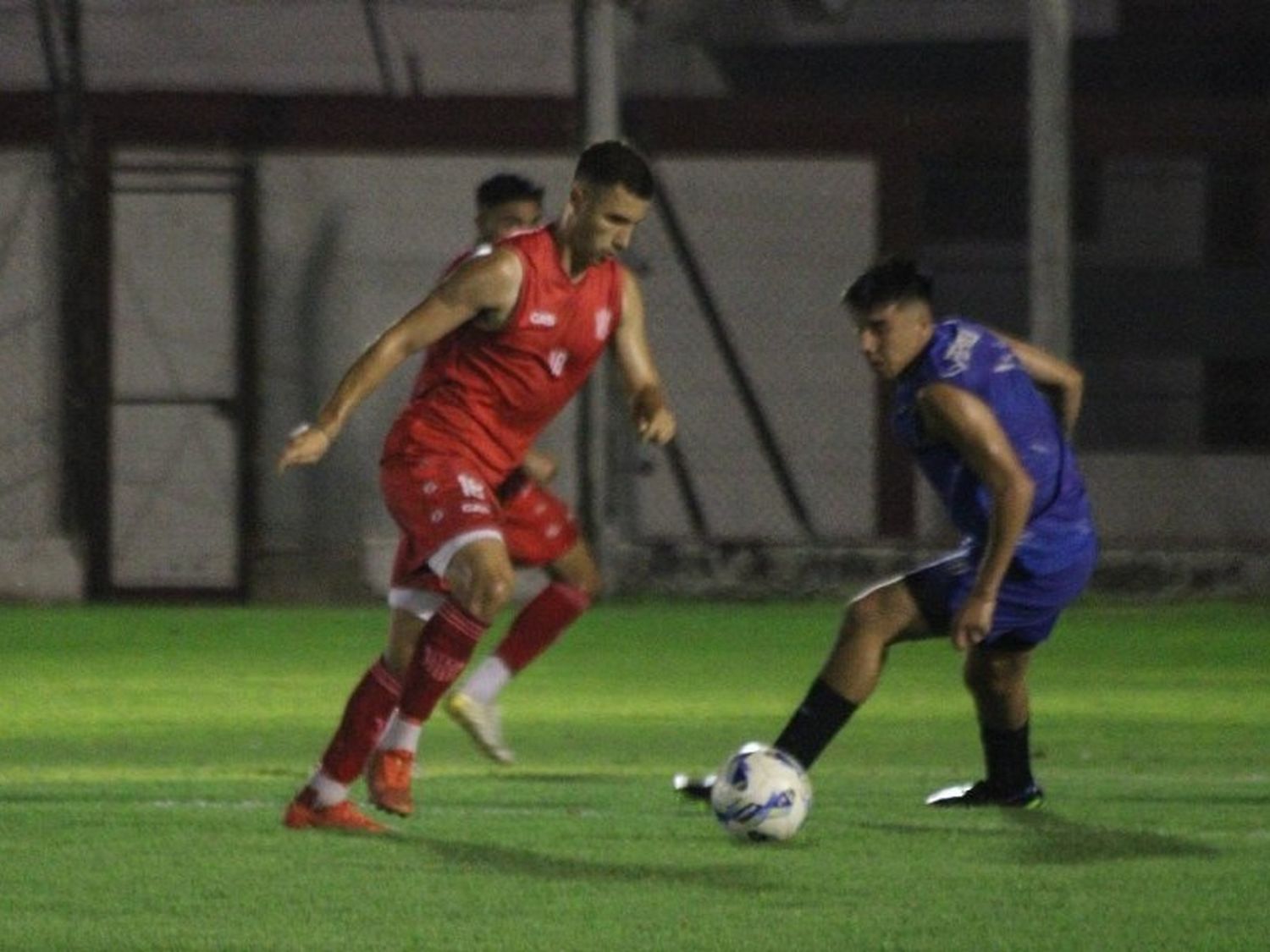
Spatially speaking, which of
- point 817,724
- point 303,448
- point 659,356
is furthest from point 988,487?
point 659,356

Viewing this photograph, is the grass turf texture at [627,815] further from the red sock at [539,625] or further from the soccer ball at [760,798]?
the red sock at [539,625]

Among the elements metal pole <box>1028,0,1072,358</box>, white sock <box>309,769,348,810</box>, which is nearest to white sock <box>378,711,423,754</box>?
white sock <box>309,769,348,810</box>

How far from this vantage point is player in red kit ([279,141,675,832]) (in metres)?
7.58

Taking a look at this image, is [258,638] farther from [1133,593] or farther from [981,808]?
[981,808]

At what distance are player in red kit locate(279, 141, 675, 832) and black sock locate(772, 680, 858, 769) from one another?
790 millimetres

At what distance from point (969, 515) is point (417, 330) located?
1538 millimetres

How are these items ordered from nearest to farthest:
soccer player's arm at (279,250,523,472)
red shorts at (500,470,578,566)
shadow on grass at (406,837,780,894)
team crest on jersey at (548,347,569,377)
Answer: shadow on grass at (406,837,780,894) → soccer player's arm at (279,250,523,472) → team crest on jersey at (548,347,569,377) → red shorts at (500,470,578,566)

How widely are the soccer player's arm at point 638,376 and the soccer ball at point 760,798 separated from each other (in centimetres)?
93

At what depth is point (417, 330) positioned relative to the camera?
7.57 metres

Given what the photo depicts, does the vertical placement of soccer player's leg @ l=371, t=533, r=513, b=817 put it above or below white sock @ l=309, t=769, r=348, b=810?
above

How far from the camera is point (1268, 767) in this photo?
9.48 m

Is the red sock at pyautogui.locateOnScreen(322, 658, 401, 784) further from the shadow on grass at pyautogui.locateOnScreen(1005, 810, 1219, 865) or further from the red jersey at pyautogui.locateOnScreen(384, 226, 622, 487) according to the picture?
the shadow on grass at pyautogui.locateOnScreen(1005, 810, 1219, 865)

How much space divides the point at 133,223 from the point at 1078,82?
7.12 m

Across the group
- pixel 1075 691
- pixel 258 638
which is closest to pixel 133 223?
pixel 258 638
